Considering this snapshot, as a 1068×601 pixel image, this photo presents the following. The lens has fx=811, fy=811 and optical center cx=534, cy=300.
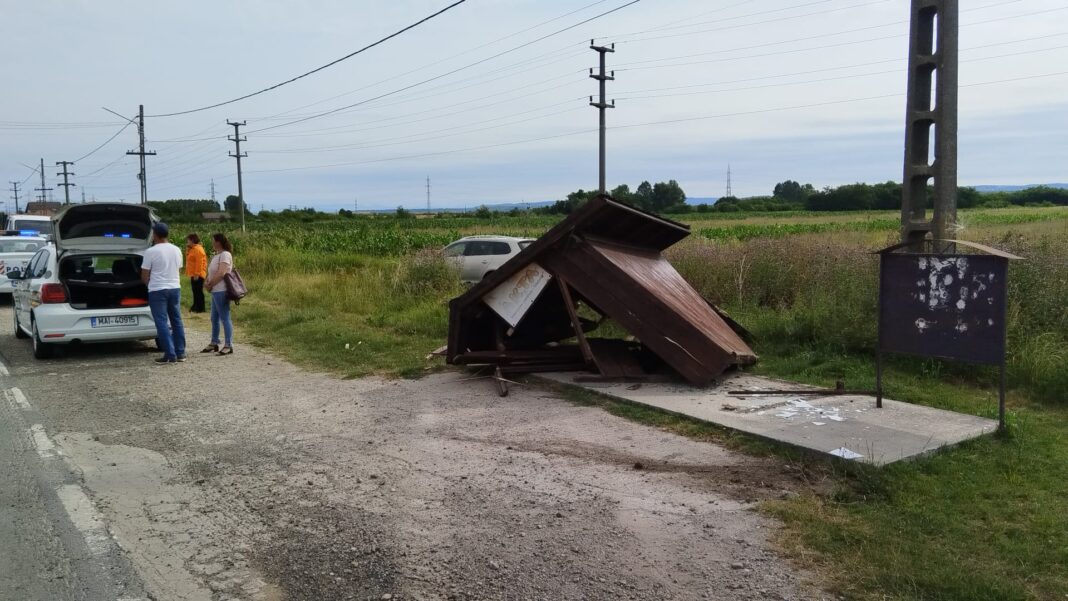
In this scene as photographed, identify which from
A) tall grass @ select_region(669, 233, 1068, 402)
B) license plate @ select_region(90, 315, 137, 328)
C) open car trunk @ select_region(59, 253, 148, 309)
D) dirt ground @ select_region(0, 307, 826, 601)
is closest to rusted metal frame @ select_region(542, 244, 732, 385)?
Answer: dirt ground @ select_region(0, 307, 826, 601)

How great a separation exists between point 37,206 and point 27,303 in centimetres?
7409

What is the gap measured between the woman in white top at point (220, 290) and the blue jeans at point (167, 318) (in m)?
0.54

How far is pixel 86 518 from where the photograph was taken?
4.95 metres

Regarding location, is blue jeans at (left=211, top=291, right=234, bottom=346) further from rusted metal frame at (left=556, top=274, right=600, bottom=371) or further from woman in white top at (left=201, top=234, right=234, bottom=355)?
rusted metal frame at (left=556, top=274, right=600, bottom=371)

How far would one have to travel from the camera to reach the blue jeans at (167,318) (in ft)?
34.7

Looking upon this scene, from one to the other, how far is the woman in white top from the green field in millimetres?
901

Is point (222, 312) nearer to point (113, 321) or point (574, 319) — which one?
point (113, 321)

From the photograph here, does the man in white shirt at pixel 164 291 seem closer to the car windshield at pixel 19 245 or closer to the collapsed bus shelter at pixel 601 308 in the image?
the collapsed bus shelter at pixel 601 308

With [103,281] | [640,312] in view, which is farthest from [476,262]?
[640,312]

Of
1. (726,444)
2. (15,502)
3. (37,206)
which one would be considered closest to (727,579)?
(726,444)

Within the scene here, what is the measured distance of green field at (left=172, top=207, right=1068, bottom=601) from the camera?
13.3ft

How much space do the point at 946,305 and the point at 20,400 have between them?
352 inches

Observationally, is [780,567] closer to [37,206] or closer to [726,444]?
[726,444]

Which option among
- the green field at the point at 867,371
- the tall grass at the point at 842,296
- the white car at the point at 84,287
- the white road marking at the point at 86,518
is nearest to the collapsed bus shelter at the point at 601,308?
the green field at the point at 867,371
